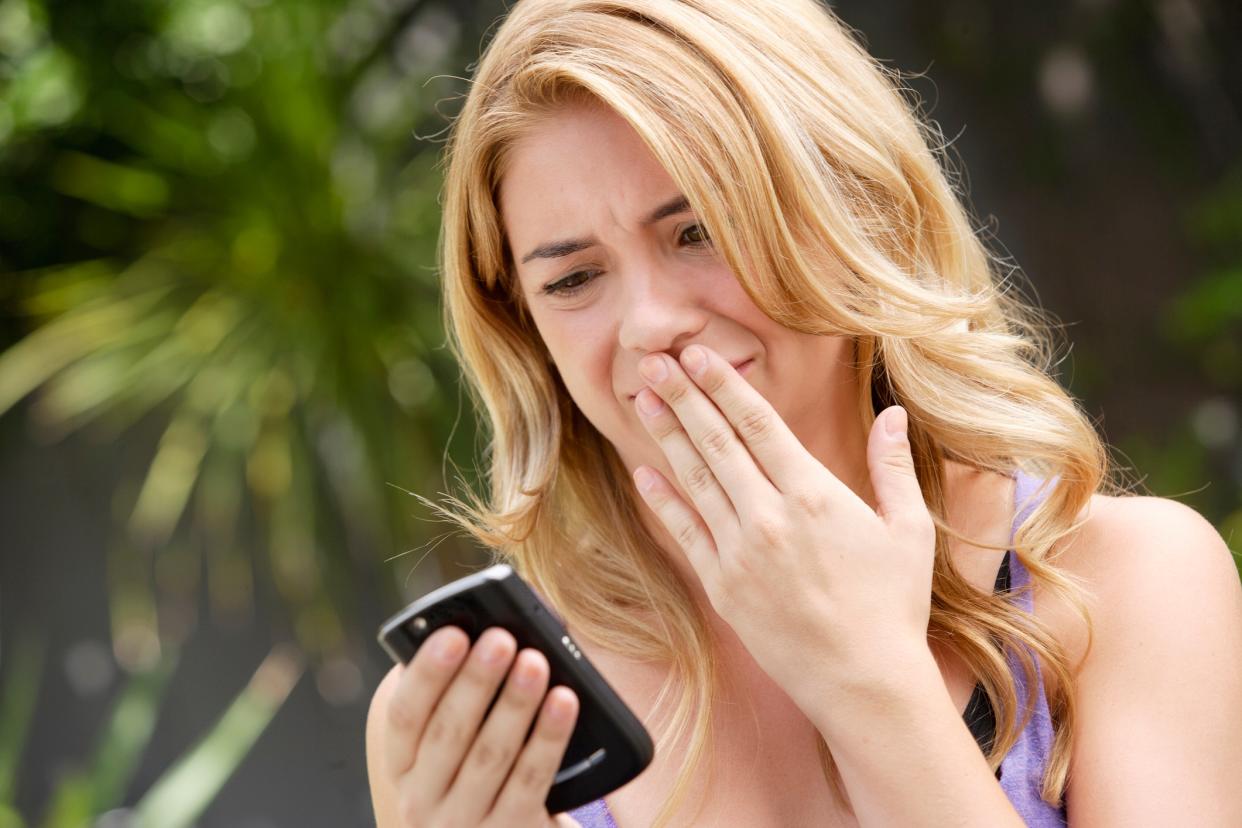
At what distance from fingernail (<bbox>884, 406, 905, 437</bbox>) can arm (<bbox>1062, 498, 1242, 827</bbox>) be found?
350 millimetres

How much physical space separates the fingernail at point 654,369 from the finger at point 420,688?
470 mm

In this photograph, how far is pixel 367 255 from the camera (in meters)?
3.82

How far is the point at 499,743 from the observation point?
121cm

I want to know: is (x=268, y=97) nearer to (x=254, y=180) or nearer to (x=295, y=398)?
(x=254, y=180)

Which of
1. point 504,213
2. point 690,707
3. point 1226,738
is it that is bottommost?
point 1226,738

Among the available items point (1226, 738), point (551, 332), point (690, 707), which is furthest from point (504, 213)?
point (1226, 738)

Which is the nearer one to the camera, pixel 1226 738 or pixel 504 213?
pixel 1226 738

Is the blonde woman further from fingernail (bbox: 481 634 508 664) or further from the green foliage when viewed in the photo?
the green foliage

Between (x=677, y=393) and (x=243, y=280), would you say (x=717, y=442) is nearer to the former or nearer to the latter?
(x=677, y=393)

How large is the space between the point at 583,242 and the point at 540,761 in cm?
69

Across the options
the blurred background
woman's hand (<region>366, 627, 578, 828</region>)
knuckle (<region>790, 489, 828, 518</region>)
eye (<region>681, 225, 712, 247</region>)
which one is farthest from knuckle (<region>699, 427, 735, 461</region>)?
the blurred background

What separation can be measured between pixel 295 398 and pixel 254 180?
0.69 meters

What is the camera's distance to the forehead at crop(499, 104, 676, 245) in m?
1.60

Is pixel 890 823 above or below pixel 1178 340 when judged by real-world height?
above
